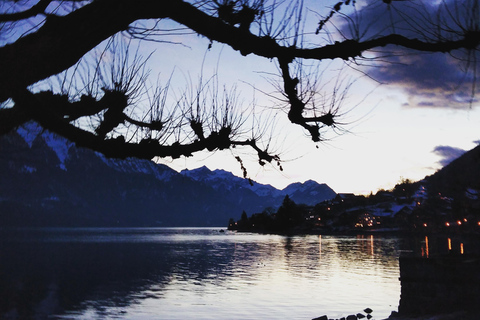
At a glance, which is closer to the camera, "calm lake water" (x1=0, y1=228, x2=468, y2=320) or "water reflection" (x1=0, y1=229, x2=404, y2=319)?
"calm lake water" (x1=0, y1=228, x2=468, y2=320)

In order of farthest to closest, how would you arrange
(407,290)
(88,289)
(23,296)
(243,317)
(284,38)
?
1. (88,289)
2. (23,296)
3. (243,317)
4. (407,290)
5. (284,38)

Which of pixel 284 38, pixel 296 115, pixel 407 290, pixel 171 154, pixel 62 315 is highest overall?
pixel 284 38

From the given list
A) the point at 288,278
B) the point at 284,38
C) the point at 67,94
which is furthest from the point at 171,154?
the point at 288,278

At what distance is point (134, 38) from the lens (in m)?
5.34

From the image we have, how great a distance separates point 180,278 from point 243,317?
84.9 feet

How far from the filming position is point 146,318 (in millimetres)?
33375

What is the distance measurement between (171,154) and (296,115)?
2391mm

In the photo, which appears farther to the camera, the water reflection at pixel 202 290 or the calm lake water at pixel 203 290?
the water reflection at pixel 202 290

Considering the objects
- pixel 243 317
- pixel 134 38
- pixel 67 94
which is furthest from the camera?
pixel 243 317

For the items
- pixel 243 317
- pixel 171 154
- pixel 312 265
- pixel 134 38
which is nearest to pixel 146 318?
pixel 243 317

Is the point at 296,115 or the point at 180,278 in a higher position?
the point at 296,115

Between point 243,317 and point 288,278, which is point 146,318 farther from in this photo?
point 288,278

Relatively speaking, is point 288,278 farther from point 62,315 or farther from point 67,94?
point 67,94

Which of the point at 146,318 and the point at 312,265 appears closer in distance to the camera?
the point at 146,318
